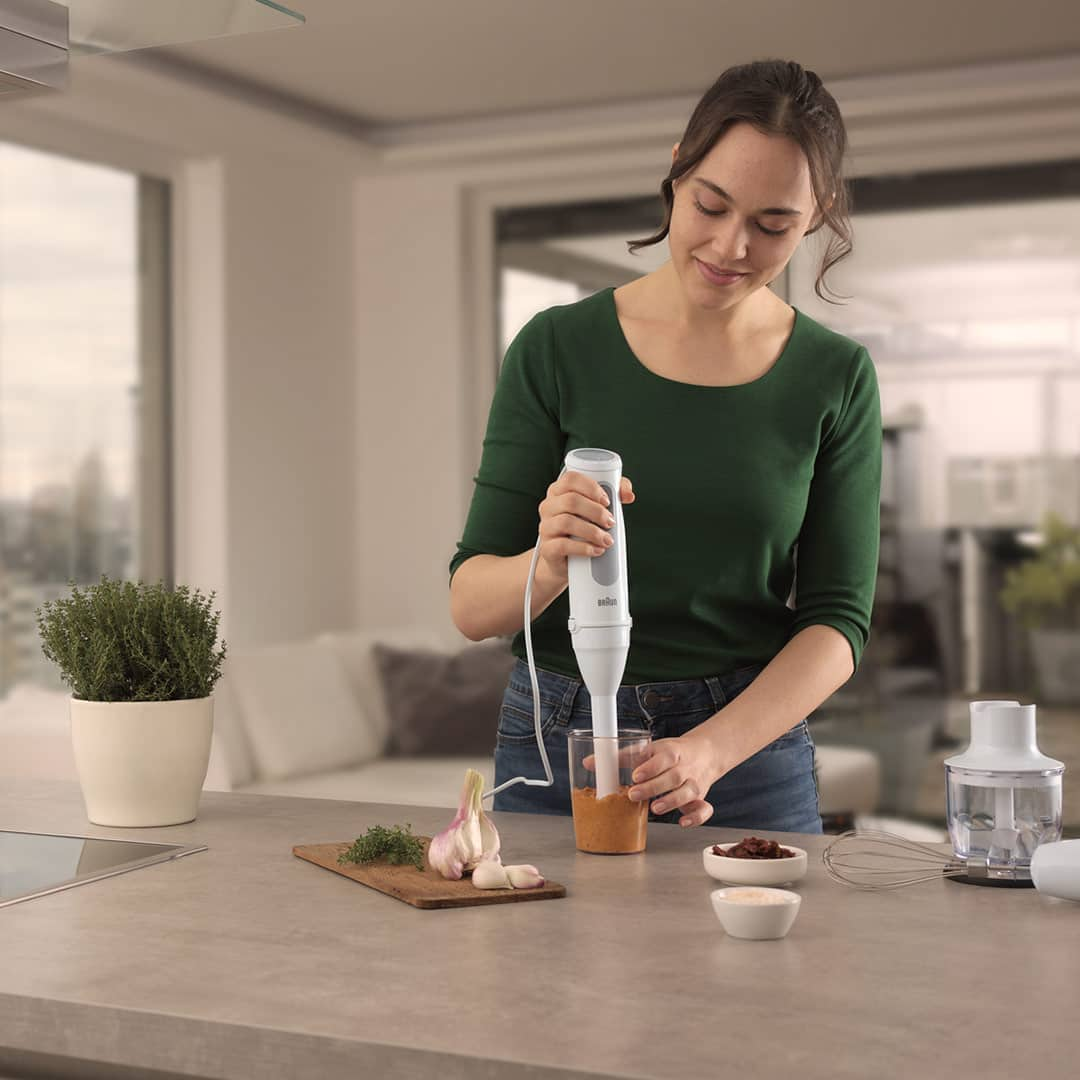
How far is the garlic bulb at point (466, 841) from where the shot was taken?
1271mm

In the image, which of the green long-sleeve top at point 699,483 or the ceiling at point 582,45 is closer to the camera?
the green long-sleeve top at point 699,483

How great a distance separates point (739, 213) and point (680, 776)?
1.89ft

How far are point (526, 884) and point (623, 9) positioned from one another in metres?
3.33

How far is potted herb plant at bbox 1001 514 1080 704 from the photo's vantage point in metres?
4.92

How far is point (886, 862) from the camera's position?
1.35m

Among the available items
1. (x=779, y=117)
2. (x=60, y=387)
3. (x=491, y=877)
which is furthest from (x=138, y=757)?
(x=60, y=387)

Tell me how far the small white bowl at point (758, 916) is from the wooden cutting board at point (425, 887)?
18cm

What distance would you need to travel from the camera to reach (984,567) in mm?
5031

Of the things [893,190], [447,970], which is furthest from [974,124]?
[447,970]

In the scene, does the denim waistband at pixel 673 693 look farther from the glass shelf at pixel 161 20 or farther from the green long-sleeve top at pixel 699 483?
the glass shelf at pixel 161 20

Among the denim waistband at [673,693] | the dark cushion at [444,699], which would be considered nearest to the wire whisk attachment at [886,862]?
the denim waistband at [673,693]

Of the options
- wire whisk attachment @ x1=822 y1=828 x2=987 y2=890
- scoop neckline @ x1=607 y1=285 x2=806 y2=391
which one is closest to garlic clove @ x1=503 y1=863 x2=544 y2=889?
wire whisk attachment @ x1=822 y1=828 x2=987 y2=890

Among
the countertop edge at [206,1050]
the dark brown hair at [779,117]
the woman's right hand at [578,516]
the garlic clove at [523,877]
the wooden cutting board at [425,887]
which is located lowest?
the countertop edge at [206,1050]

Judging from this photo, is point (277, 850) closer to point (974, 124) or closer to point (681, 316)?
point (681, 316)
